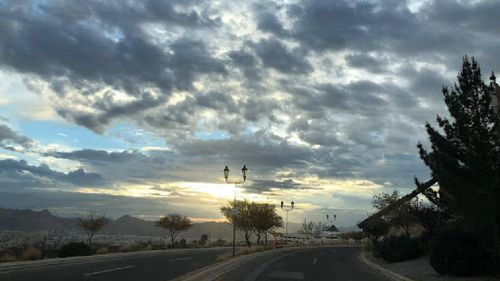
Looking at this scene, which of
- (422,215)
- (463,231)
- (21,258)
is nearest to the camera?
(463,231)

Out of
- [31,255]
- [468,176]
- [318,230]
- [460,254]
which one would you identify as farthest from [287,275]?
[318,230]

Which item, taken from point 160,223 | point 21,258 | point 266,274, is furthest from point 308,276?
point 160,223

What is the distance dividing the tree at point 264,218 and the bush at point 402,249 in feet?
118

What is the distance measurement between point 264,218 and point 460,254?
4928cm

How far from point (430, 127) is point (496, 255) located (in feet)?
A: 16.8

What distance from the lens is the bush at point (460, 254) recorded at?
2069 centimetres

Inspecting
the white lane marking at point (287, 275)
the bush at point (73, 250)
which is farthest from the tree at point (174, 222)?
the white lane marking at point (287, 275)

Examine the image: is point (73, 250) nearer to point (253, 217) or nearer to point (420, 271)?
point (420, 271)

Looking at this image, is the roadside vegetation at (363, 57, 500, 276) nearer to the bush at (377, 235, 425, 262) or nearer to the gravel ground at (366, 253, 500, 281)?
the gravel ground at (366, 253, 500, 281)

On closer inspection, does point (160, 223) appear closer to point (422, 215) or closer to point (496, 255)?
point (422, 215)

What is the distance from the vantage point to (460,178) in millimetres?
17484

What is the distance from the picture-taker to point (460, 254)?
20781 mm

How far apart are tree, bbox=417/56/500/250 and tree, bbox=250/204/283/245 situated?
50294 mm

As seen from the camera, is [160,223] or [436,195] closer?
[436,195]
